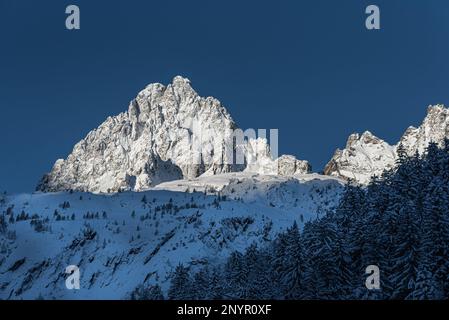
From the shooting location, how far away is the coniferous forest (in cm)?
7475

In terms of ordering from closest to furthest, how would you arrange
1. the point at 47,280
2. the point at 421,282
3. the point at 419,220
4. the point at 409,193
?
the point at 421,282
the point at 419,220
the point at 409,193
the point at 47,280

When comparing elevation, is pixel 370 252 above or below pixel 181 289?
above

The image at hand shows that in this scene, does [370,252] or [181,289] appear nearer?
[370,252]

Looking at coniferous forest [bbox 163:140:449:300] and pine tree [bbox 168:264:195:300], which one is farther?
pine tree [bbox 168:264:195:300]

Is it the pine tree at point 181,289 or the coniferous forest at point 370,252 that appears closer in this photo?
the coniferous forest at point 370,252

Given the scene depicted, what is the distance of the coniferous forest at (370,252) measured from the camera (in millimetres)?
74750

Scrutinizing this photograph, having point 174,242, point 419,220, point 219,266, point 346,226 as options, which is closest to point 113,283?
point 174,242

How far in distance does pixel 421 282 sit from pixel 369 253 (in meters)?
15.1

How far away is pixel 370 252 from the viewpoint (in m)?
83.9

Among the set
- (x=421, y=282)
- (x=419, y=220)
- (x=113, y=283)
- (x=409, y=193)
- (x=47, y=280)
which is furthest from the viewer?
(x=47, y=280)

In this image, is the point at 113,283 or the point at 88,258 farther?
the point at 88,258
